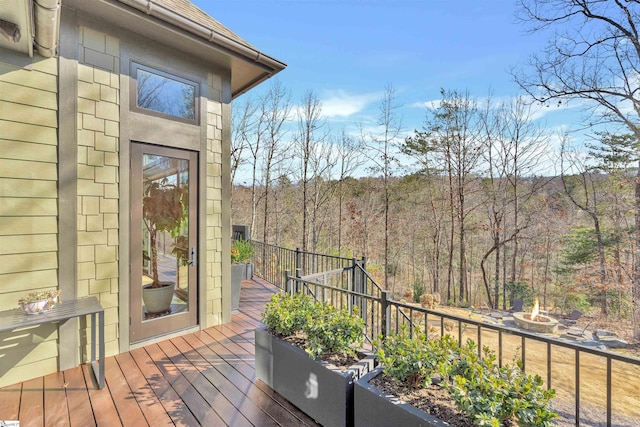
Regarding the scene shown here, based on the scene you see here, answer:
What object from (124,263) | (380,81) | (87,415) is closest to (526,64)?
(380,81)

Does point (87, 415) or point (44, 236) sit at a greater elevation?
point (44, 236)

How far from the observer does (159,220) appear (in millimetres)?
3600

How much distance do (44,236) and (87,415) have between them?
Answer: 166 cm

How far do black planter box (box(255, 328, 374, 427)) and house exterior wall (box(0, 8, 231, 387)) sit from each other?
1.81 meters

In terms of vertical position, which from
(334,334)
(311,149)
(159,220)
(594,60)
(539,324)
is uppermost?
(594,60)

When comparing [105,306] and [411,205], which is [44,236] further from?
[411,205]

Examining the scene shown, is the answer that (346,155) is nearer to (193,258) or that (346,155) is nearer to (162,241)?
(193,258)

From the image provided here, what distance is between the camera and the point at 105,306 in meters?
3.14

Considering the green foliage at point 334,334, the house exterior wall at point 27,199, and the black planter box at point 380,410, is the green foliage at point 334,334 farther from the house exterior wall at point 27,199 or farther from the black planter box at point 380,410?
the house exterior wall at point 27,199

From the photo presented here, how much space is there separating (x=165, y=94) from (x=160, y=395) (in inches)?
126

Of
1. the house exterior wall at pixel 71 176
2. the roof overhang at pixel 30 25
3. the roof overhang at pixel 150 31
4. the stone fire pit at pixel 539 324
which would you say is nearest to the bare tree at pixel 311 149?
the stone fire pit at pixel 539 324

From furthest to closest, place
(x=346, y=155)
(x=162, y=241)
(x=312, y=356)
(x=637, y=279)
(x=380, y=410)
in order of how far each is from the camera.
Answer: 1. (x=346, y=155)
2. (x=637, y=279)
3. (x=162, y=241)
4. (x=312, y=356)
5. (x=380, y=410)

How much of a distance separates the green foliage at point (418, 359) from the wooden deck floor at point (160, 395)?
828 mm

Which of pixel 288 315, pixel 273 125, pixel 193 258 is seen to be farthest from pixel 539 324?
pixel 273 125
